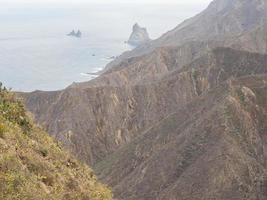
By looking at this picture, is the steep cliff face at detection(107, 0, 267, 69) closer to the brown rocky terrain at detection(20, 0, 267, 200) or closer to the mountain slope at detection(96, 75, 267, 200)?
the brown rocky terrain at detection(20, 0, 267, 200)

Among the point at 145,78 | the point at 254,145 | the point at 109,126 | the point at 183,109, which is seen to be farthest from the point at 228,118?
the point at 145,78

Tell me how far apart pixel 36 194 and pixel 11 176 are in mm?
716

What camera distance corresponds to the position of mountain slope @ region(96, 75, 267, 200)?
41.5m

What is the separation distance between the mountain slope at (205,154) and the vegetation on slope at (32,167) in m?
23.4

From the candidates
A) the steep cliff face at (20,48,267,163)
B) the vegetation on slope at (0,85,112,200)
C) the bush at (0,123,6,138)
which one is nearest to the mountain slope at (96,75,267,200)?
the steep cliff face at (20,48,267,163)

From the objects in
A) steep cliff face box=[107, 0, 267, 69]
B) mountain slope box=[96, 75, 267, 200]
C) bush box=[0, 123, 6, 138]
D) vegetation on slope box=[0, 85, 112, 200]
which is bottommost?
mountain slope box=[96, 75, 267, 200]

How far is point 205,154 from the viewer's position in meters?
44.1

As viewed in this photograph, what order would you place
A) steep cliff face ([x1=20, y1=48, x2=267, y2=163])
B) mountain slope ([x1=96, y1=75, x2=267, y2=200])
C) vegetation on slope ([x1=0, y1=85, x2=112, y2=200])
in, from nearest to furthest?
vegetation on slope ([x1=0, y1=85, x2=112, y2=200])
mountain slope ([x1=96, y1=75, x2=267, y2=200])
steep cliff face ([x1=20, y1=48, x2=267, y2=163])

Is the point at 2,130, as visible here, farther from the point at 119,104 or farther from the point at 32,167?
the point at 119,104

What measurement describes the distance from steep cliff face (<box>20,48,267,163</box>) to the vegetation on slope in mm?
44386

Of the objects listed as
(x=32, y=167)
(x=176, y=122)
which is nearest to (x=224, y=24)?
(x=176, y=122)

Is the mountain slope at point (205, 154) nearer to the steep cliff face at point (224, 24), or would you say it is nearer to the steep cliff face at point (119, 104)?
the steep cliff face at point (119, 104)

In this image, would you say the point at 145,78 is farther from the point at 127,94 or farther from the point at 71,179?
the point at 71,179

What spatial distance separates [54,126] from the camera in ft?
221
